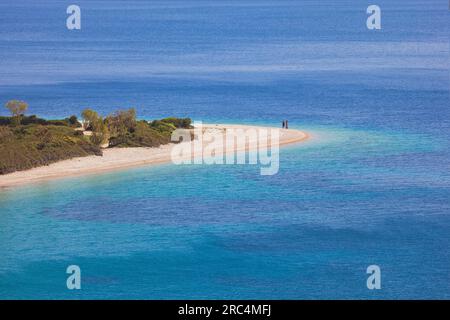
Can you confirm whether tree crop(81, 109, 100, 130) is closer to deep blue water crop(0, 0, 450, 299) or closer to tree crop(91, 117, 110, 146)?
tree crop(91, 117, 110, 146)

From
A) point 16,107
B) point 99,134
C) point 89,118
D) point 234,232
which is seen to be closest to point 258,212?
point 234,232

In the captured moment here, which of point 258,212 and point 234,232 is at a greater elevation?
point 258,212

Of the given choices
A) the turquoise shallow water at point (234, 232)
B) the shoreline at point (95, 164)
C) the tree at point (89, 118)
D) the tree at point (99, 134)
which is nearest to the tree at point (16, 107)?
the tree at point (89, 118)

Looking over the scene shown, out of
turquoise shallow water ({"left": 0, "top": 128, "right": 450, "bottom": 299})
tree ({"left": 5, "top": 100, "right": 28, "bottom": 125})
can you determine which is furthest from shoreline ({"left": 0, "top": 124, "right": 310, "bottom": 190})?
tree ({"left": 5, "top": 100, "right": 28, "bottom": 125})

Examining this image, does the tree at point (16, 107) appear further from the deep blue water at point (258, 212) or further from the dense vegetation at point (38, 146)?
Result: the deep blue water at point (258, 212)

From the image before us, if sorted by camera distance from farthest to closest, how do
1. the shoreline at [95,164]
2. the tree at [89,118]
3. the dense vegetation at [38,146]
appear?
the tree at [89,118]
the dense vegetation at [38,146]
the shoreline at [95,164]

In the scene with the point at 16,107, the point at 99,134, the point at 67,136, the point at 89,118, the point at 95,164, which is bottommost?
Answer: the point at 95,164

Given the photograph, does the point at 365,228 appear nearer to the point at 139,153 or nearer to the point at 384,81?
the point at 139,153

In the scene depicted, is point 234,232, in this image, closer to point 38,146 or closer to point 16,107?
point 38,146
